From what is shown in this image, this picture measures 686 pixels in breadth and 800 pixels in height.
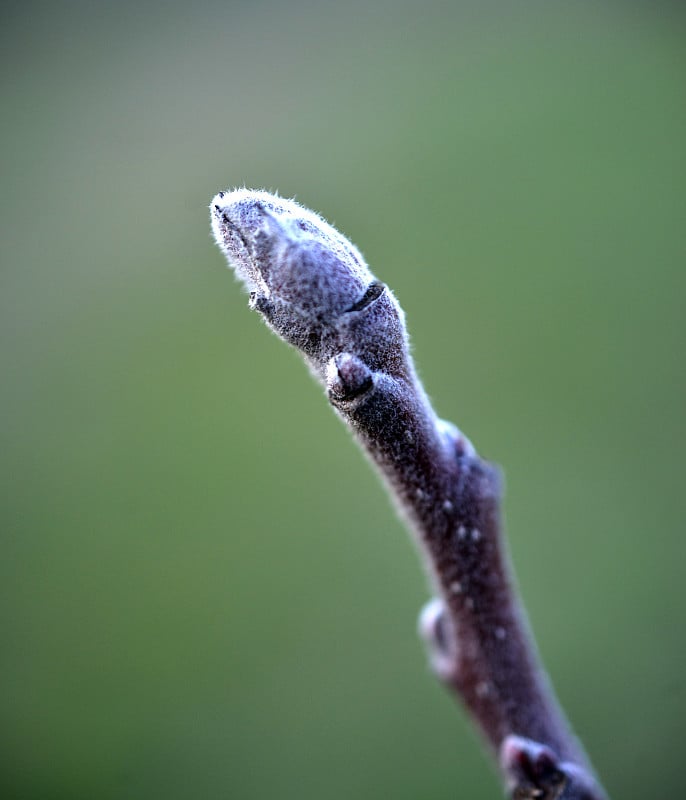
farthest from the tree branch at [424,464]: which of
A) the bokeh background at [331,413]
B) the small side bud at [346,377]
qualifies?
the bokeh background at [331,413]

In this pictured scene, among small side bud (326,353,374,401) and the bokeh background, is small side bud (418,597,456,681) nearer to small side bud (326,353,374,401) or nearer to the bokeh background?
small side bud (326,353,374,401)

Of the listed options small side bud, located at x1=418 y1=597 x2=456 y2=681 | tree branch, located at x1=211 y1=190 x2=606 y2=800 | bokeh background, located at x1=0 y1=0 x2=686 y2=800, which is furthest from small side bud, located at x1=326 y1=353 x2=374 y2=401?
bokeh background, located at x1=0 y1=0 x2=686 y2=800

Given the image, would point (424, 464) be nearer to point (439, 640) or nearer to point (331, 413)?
point (439, 640)

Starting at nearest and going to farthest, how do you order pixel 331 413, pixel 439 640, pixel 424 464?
1. pixel 424 464
2. pixel 439 640
3. pixel 331 413

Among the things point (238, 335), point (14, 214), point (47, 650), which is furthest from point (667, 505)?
point (14, 214)

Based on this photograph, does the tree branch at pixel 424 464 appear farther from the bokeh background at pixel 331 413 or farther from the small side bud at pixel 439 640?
the bokeh background at pixel 331 413

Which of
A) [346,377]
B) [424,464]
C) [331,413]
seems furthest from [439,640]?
[331,413]

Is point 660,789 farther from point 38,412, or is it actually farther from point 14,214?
point 14,214
